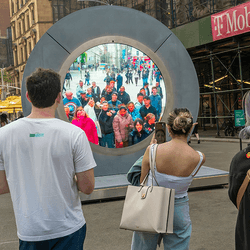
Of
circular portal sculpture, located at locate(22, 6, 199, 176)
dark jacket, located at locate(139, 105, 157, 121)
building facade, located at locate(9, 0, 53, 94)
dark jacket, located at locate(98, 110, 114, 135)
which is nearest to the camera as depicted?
circular portal sculpture, located at locate(22, 6, 199, 176)

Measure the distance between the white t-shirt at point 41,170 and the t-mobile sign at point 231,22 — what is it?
49.8ft

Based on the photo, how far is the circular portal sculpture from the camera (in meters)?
7.22

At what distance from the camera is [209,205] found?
228 inches

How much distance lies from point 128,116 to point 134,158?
1.00m

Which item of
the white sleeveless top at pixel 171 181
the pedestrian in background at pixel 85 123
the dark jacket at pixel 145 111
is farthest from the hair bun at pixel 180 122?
the dark jacket at pixel 145 111

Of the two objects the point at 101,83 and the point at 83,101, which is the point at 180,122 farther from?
the point at 101,83

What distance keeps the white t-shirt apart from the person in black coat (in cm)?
588

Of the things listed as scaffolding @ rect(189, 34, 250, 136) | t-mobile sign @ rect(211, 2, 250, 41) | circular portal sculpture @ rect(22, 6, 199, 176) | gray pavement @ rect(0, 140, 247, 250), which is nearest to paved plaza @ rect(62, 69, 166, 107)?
circular portal sculpture @ rect(22, 6, 199, 176)

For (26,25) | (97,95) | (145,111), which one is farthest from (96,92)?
(26,25)

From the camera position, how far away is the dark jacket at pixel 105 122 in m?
7.49

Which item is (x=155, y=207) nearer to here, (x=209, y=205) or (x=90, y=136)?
(x=209, y=205)

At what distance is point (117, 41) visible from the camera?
7.64 metres

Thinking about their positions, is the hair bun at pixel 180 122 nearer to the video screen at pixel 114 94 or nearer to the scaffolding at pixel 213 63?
the video screen at pixel 114 94

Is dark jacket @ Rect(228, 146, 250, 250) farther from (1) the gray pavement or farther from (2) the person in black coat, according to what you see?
(2) the person in black coat
